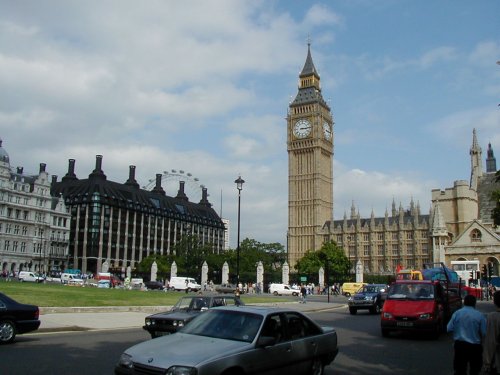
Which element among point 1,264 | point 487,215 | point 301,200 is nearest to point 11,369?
point 1,264

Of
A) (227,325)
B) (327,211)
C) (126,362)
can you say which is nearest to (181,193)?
(327,211)

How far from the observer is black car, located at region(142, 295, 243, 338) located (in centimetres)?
1334

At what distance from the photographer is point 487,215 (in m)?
89.9

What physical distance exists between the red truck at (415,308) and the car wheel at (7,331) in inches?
430

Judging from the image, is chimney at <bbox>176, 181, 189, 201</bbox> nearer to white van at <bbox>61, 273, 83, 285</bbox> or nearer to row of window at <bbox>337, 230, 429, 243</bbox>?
row of window at <bbox>337, 230, 429, 243</bbox>

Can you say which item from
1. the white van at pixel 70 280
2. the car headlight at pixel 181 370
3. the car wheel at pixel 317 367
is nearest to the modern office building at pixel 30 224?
the white van at pixel 70 280

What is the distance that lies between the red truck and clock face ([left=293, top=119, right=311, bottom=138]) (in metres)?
108

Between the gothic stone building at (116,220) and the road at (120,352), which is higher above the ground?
the gothic stone building at (116,220)

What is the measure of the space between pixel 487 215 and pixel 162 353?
93.3 m

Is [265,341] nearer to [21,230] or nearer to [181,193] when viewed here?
[21,230]

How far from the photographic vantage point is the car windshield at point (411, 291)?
56.7ft

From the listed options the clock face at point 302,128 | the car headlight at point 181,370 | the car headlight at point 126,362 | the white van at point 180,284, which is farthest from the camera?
the clock face at point 302,128

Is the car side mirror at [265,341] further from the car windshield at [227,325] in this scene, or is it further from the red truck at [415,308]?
the red truck at [415,308]

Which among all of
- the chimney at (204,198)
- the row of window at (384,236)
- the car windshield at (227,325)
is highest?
the chimney at (204,198)
